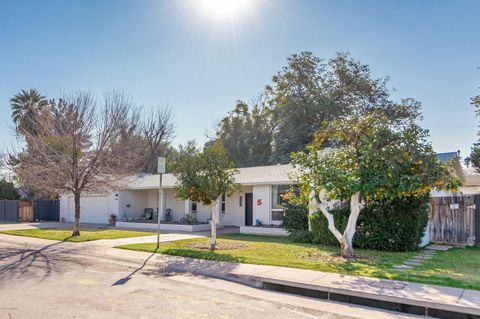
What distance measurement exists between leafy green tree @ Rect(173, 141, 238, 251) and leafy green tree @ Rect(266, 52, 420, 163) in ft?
66.7

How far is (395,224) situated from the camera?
41.3 feet

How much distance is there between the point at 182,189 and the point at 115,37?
5901 mm

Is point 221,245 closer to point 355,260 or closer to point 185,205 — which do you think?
point 355,260

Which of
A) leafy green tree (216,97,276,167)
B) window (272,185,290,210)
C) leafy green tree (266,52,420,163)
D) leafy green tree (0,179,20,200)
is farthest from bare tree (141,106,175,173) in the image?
window (272,185,290,210)

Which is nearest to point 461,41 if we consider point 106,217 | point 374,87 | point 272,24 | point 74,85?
point 272,24

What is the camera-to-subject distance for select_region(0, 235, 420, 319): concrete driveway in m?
6.12

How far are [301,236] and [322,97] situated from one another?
20.8 m

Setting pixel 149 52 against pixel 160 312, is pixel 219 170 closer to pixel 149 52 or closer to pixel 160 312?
pixel 149 52

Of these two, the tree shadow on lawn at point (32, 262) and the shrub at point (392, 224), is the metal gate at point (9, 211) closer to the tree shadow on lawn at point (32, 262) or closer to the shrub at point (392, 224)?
the tree shadow on lawn at point (32, 262)

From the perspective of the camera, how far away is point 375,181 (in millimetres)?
10688

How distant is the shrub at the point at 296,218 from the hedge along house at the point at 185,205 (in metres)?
1.40

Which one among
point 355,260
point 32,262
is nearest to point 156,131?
point 32,262

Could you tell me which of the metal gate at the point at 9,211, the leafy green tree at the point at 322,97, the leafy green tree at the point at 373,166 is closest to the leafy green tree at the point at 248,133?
the leafy green tree at the point at 322,97

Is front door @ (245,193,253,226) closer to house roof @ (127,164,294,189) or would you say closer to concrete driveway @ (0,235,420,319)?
house roof @ (127,164,294,189)
